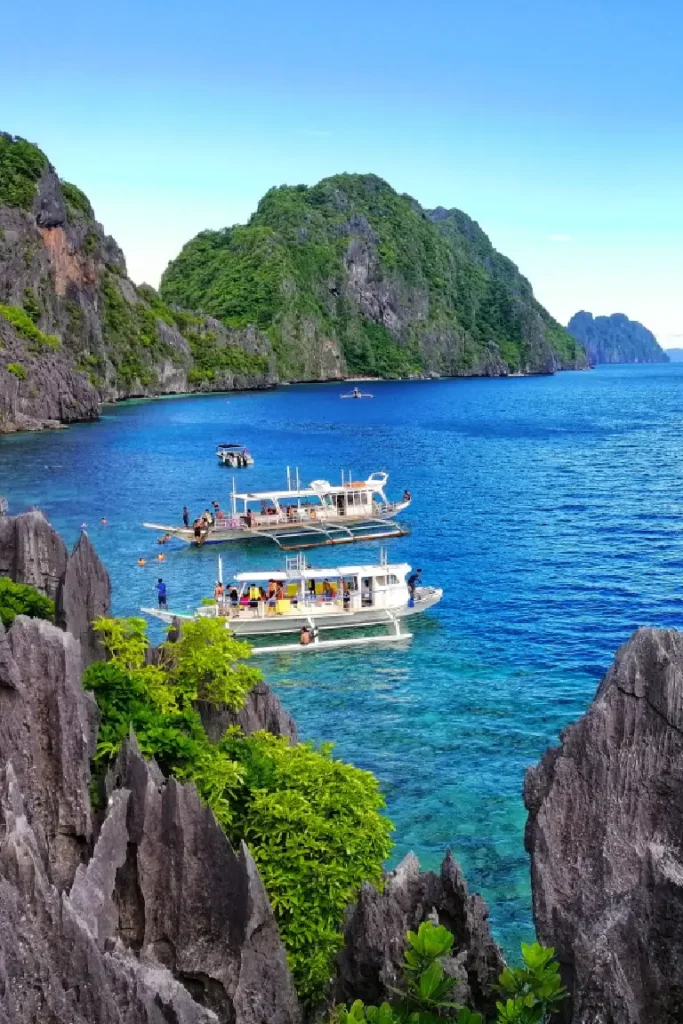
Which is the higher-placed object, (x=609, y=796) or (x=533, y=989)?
(x=609, y=796)

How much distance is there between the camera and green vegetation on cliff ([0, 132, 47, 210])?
17588 centimetres

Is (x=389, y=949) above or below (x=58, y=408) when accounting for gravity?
below

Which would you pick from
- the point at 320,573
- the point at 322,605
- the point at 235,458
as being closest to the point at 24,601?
the point at 320,573

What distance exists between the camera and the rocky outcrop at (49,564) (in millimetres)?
28016

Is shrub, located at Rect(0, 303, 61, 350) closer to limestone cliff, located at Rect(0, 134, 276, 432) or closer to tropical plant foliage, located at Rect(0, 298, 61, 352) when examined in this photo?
tropical plant foliage, located at Rect(0, 298, 61, 352)

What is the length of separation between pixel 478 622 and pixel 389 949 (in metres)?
35.4

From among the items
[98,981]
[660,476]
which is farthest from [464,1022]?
[660,476]

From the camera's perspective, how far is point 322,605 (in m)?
46.1

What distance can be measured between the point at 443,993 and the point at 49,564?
88.2 ft

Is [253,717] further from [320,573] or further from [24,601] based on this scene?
[320,573]

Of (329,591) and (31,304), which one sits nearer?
(329,591)

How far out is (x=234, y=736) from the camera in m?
23.1

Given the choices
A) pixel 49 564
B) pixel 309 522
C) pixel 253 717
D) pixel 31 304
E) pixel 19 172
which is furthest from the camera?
pixel 19 172

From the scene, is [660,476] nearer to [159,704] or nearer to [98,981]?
[159,704]
